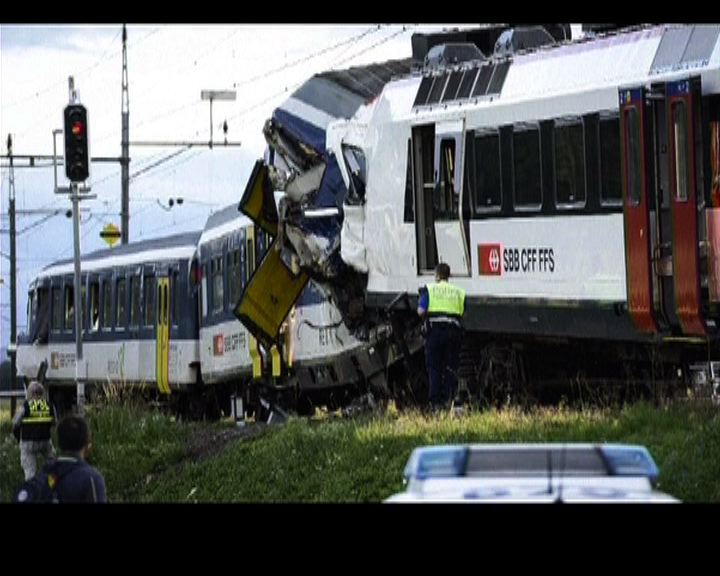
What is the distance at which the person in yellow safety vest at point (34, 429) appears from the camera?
2278 cm

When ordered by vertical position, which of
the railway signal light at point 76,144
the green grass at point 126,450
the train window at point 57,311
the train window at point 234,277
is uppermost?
the railway signal light at point 76,144

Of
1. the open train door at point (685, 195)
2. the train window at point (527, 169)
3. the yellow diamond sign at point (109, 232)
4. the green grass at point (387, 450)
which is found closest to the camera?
the green grass at point (387, 450)

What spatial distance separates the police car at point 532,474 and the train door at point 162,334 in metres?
25.9

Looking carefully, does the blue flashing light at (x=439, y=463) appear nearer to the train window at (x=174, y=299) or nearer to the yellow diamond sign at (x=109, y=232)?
the train window at (x=174, y=299)

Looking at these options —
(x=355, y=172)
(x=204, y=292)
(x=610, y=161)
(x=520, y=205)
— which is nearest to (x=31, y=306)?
(x=204, y=292)

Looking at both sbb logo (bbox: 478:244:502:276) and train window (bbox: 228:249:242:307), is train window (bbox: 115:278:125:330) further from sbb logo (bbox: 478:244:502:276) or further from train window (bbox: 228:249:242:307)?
sbb logo (bbox: 478:244:502:276)

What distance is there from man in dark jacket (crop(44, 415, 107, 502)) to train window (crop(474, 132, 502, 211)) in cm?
1019

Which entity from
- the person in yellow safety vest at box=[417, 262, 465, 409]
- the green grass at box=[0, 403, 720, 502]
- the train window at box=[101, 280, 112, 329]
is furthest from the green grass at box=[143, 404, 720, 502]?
the train window at box=[101, 280, 112, 329]

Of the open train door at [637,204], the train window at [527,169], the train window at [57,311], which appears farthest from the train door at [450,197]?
the train window at [57,311]

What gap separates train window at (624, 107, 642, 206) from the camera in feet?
65.5
